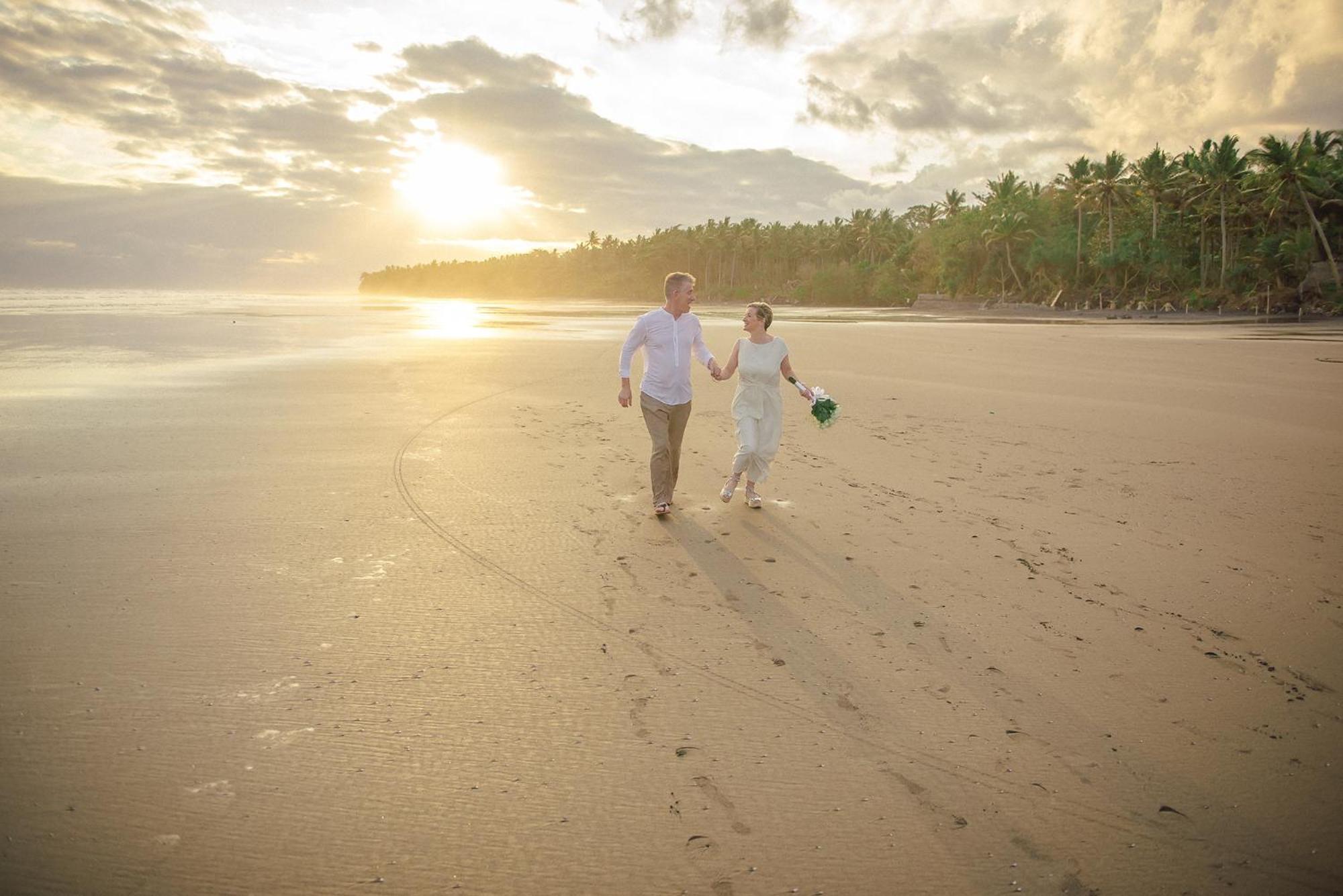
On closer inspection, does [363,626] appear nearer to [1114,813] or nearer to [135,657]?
[135,657]

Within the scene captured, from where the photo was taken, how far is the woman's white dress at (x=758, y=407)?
6359mm

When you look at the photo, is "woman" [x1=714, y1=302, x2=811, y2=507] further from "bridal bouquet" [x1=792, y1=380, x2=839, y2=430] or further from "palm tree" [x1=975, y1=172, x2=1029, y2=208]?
"palm tree" [x1=975, y1=172, x2=1029, y2=208]

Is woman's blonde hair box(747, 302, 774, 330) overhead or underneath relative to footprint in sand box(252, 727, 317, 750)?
overhead

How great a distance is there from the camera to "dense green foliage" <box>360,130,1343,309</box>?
50.3 m

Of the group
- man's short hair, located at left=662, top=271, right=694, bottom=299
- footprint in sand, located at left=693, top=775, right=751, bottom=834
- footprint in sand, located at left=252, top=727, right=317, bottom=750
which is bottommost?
footprint in sand, located at left=693, top=775, right=751, bottom=834

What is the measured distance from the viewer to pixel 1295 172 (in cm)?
4866

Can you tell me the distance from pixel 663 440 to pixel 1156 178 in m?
70.5

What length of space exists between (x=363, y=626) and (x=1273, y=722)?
4.23 m

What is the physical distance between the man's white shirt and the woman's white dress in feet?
1.27

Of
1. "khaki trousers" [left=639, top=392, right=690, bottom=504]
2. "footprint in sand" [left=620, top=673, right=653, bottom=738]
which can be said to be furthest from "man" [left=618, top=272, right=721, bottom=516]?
"footprint in sand" [left=620, top=673, right=653, bottom=738]

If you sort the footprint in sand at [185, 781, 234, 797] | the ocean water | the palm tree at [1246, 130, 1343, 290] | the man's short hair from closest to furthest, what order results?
the footprint in sand at [185, 781, 234, 797] < the man's short hair < the ocean water < the palm tree at [1246, 130, 1343, 290]

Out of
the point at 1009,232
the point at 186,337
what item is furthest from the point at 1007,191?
the point at 186,337

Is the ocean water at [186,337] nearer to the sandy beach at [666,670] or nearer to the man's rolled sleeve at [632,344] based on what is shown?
the sandy beach at [666,670]

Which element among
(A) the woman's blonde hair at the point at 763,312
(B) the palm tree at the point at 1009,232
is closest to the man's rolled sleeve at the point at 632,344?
(A) the woman's blonde hair at the point at 763,312
